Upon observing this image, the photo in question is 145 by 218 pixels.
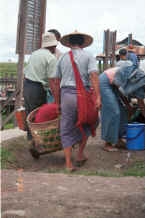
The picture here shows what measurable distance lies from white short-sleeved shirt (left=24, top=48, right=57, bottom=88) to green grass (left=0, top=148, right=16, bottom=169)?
1.11m

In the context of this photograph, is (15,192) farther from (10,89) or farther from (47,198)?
(10,89)

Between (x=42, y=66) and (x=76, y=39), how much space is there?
66cm

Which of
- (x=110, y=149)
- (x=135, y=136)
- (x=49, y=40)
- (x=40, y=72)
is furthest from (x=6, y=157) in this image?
(x=135, y=136)

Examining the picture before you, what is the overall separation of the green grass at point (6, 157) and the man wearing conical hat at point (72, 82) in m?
0.86

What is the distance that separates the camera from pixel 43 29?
7.47m

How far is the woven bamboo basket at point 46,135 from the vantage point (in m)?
4.63

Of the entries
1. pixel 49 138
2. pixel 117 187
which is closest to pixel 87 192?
pixel 117 187

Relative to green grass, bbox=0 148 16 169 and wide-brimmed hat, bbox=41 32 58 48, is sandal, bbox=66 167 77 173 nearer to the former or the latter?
green grass, bbox=0 148 16 169

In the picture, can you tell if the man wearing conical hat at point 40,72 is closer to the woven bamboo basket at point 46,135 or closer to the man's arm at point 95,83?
the woven bamboo basket at point 46,135

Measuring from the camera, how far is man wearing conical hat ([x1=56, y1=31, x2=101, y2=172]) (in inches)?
171

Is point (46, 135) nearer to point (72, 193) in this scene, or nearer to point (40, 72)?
point (40, 72)

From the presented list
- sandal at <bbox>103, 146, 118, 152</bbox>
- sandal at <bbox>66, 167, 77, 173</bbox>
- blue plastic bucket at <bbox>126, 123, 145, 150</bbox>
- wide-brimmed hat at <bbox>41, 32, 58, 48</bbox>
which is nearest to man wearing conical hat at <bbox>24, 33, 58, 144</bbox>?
wide-brimmed hat at <bbox>41, 32, 58, 48</bbox>

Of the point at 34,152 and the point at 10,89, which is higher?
the point at 34,152

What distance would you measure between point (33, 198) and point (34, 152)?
233 cm
